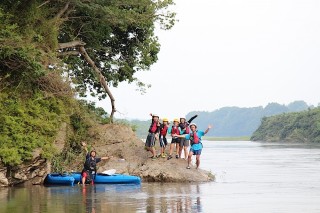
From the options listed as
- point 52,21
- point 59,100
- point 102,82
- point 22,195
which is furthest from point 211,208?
point 102,82

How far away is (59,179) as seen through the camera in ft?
77.3

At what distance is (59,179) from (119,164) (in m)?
3.44

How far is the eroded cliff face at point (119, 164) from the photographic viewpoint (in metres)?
23.0

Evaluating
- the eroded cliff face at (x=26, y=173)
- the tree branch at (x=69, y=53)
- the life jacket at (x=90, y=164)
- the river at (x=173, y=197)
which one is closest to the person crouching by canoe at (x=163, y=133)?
the river at (x=173, y=197)

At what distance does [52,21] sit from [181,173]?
26.6 ft

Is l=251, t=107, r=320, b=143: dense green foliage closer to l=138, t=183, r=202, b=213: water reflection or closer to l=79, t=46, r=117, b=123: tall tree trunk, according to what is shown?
l=79, t=46, r=117, b=123: tall tree trunk

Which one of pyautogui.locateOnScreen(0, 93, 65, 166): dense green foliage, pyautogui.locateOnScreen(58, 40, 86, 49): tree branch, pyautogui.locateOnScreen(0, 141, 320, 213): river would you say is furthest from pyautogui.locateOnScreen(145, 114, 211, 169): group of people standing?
pyautogui.locateOnScreen(58, 40, 86, 49): tree branch

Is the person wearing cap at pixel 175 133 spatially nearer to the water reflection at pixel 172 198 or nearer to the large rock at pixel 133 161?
the large rock at pixel 133 161

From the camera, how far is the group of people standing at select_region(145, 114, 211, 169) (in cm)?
2539

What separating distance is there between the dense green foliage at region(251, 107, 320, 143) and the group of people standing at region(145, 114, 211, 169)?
7949 cm

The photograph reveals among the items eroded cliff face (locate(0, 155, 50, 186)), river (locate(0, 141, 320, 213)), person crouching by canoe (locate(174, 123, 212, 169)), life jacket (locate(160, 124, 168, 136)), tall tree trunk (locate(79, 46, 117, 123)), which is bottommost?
river (locate(0, 141, 320, 213))

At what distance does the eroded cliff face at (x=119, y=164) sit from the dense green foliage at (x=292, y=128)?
7872cm

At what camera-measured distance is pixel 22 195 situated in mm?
19891

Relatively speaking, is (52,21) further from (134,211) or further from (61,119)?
(134,211)
